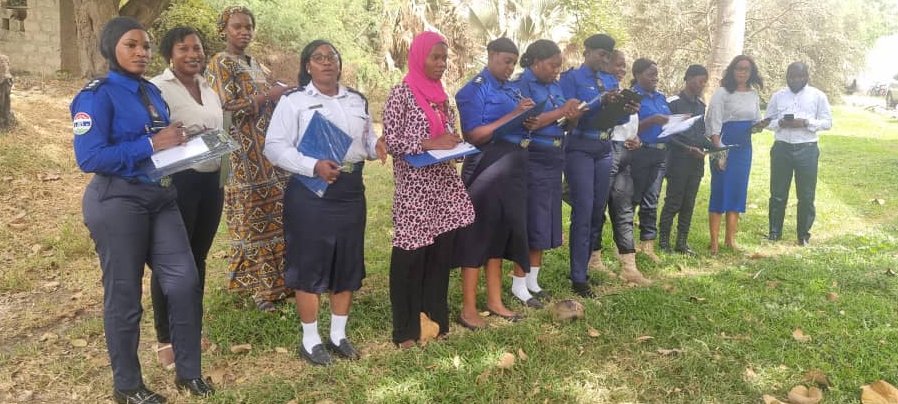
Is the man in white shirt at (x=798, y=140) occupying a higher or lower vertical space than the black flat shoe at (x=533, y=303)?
higher

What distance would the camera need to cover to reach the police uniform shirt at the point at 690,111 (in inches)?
240

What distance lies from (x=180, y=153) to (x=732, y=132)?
523 centimetres

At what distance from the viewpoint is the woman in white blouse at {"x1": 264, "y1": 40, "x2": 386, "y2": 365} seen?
11.3 feet

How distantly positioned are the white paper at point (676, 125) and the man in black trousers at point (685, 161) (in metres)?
0.33

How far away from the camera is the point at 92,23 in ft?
35.4

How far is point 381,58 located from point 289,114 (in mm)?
12688

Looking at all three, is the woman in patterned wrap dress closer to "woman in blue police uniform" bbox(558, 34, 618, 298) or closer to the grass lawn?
the grass lawn

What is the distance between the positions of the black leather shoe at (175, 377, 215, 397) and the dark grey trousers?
31 millimetres

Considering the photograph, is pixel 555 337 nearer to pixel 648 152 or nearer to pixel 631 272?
pixel 631 272

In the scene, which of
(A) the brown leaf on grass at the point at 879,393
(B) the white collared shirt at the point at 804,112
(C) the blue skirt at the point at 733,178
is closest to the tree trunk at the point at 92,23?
(C) the blue skirt at the point at 733,178

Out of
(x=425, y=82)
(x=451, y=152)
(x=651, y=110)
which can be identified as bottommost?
(x=451, y=152)

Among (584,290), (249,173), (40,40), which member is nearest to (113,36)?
(249,173)

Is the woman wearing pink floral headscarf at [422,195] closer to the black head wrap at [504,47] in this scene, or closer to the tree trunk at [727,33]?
the black head wrap at [504,47]

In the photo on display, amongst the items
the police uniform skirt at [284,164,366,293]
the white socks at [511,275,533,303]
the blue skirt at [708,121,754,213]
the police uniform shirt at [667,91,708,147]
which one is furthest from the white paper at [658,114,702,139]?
the police uniform skirt at [284,164,366,293]
